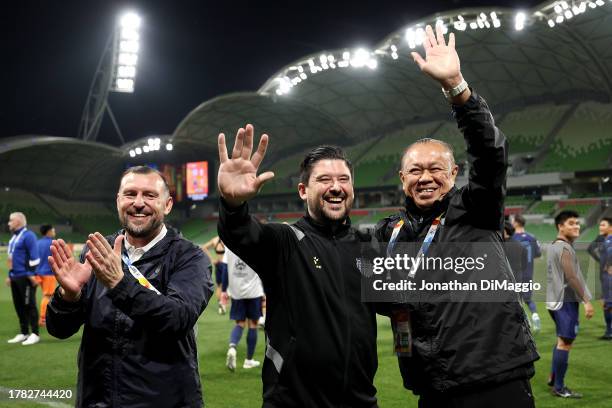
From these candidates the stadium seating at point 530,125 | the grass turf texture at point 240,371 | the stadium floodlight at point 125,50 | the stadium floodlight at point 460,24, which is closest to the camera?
the grass turf texture at point 240,371

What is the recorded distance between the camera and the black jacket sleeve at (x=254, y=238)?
7.70 ft

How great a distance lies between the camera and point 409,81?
36.8 metres

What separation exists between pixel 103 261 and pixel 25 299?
7.96 m

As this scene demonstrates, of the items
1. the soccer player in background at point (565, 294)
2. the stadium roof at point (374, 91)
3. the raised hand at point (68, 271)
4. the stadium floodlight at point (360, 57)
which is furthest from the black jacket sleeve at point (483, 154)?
the stadium floodlight at point (360, 57)

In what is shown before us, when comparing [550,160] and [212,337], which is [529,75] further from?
[212,337]

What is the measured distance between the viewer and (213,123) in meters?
42.0

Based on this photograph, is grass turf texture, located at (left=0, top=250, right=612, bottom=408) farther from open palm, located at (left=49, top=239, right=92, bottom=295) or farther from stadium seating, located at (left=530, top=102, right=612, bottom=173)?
stadium seating, located at (left=530, top=102, right=612, bottom=173)

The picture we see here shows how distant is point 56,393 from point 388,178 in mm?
38736

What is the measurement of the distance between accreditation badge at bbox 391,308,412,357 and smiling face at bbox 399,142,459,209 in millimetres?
544

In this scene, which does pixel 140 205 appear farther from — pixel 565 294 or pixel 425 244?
pixel 565 294

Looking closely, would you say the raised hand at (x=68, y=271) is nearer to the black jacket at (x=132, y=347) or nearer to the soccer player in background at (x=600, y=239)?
the black jacket at (x=132, y=347)

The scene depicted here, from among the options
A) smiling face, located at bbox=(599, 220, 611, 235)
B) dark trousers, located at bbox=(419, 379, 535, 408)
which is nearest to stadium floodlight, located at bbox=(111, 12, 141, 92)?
smiling face, located at bbox=(599, 220, 611, 235)

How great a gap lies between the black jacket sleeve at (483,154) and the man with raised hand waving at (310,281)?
585mm

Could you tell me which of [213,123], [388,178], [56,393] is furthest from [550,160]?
[56,393]
